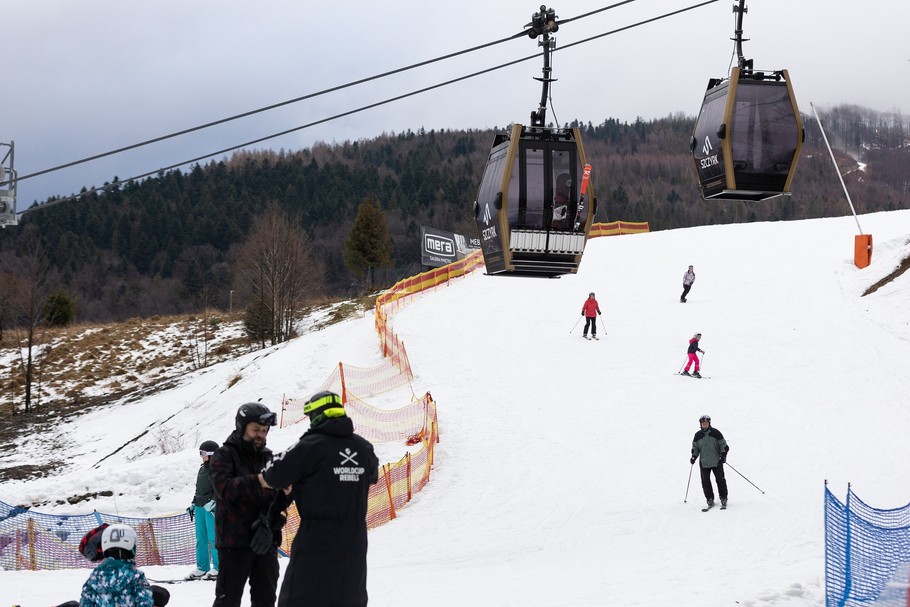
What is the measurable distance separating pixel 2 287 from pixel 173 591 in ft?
194

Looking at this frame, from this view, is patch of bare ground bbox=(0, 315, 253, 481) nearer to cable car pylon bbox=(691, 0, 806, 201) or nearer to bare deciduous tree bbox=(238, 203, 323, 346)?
bare deciduous tree bbox=(238, 203, 323, 346)

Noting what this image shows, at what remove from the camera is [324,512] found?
15.8 feet

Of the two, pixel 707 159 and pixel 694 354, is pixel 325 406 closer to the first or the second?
pixel 707 159

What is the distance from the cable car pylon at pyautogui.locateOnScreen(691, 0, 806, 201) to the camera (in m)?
Answer: 13.5

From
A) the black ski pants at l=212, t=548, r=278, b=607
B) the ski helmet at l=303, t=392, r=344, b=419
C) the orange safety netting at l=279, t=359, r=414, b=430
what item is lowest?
the orange safety netting at l=279, t=359, r=414, b=430

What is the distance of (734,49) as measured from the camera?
13.8 metres

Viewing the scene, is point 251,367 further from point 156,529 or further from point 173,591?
point 173,591

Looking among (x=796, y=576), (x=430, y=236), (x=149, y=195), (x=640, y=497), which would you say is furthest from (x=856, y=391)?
(x=149, y=195)

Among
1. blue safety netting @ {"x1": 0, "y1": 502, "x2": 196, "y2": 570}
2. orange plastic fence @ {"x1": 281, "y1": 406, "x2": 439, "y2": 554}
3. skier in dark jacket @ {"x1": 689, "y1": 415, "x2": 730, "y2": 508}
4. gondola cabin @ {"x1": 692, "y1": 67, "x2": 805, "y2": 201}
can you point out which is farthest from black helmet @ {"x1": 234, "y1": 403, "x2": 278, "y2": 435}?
skier in dark jacket @ {"x1": 689, "y1": 415, "x2": 730, "y2": 508}

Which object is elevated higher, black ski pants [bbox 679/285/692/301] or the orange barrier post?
the orange barrier post

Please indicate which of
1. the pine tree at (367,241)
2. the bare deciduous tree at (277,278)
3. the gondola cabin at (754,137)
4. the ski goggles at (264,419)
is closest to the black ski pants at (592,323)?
the gondola cabin at (754,137)

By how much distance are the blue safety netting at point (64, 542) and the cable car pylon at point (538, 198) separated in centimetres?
604

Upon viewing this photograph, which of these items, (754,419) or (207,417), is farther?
(207,417)

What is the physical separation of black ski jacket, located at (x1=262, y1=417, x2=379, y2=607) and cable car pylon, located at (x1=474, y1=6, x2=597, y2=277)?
9.54 meters
